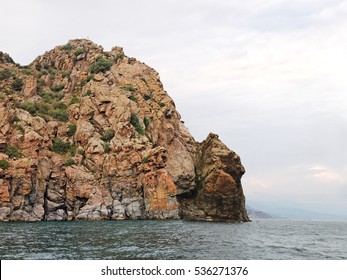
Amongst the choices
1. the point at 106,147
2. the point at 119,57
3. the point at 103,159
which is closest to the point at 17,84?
the point at 119,57

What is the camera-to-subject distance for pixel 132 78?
119 metres

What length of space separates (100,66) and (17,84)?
25222 millimetres

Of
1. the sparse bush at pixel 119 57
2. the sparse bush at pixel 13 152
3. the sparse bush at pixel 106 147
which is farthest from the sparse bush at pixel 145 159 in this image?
the sparse bush at pixel 119 57

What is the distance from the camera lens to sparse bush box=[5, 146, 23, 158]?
81656 millimetres

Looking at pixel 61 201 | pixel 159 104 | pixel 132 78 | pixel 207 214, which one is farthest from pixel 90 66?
pixel 207 214

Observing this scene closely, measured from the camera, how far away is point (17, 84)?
110m

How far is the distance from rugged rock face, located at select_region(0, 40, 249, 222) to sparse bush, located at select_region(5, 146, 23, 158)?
0.10 metres

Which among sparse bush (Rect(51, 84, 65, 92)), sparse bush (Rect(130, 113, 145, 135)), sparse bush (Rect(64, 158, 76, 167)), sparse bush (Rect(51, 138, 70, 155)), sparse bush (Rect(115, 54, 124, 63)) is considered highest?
sparse bush (Rect(115, 54, 124, 63))

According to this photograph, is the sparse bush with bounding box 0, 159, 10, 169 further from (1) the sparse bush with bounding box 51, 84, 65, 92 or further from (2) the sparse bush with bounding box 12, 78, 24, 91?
(1) the sparse bush with bounding box 51, 84, 65, 92

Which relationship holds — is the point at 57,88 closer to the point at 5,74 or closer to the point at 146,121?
the point at 5,74

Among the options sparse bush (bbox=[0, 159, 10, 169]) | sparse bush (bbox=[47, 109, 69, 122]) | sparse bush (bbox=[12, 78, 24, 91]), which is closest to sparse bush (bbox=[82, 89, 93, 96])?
sparse bush (bbox=[47, 109, 69, 122])

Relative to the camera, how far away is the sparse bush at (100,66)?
389 feet

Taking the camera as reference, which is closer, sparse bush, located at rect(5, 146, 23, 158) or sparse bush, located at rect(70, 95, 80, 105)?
sparse bush, located at rect(5, 146, 23, 158)
